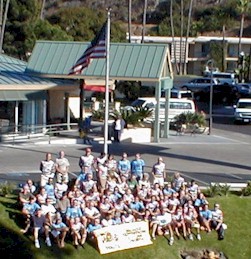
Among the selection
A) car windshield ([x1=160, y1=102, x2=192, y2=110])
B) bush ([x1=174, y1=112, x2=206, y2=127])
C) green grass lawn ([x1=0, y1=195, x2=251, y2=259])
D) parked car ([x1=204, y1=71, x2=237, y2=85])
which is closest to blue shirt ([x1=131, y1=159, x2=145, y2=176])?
green grass lawn ([x1=0, y1=195, x2=251, y2=259])

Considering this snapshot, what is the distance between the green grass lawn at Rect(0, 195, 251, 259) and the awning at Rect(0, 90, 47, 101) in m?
14.3

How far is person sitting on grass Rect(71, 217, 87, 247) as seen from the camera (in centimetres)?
2388

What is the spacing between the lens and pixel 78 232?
2405 cm

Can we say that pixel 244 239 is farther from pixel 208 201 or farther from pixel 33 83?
pixel 33 83

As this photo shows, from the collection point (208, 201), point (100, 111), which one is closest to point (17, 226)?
point (208, 201)

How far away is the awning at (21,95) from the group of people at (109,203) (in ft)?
43.1

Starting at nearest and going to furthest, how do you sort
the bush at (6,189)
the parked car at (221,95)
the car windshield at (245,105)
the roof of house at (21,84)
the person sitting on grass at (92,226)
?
the person sitting on grass at (92,226) → the bush at (6,189) → the roof of house at (21,84) → the car windshield at (245,105) → the parked car at (221,95)

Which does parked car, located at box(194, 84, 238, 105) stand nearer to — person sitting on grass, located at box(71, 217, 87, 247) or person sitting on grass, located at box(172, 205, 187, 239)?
person sitting on grass, located at box(172, 205, 187, 239)

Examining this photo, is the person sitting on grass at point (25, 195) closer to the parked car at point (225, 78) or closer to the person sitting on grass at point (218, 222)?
the person sitting on grass at point (218, 222)

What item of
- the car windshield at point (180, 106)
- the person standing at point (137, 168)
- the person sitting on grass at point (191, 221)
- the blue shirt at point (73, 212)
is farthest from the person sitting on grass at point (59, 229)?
the car windshield at point (180, 106)

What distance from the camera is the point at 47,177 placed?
26.5 metres

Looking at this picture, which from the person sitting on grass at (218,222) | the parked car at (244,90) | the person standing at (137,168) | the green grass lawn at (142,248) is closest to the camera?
the green grass lawn at (142,248)

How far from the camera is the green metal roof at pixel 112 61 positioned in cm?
4203

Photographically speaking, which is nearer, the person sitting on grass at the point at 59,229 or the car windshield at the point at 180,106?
the person sitting on grass at the point at 59,229
